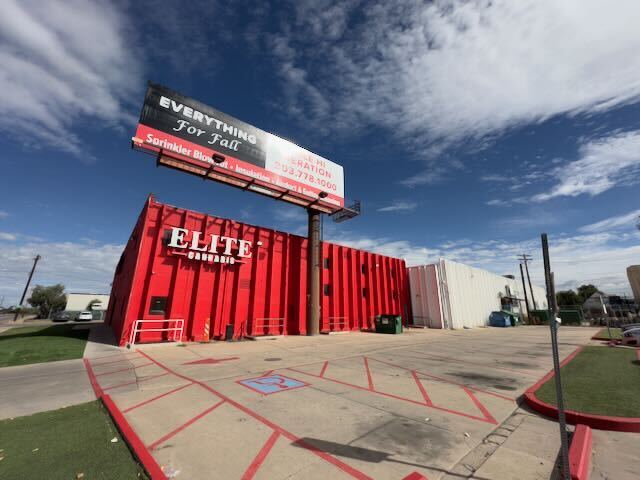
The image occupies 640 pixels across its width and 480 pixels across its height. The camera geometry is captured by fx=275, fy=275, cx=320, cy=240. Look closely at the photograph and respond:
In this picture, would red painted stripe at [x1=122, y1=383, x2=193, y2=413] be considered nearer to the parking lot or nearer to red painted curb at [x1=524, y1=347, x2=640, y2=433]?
the parking lot

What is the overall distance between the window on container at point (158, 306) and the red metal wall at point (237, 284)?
180mm

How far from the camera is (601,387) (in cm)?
669

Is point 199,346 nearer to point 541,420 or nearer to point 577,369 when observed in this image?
point 541,420

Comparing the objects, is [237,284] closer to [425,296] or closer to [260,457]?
[260,457]

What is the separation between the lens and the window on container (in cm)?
1548

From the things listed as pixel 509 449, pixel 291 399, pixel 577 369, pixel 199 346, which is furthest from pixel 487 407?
pixel 199 346

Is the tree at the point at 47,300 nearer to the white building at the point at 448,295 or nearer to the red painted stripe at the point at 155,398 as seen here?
the white building at the point at 448,295

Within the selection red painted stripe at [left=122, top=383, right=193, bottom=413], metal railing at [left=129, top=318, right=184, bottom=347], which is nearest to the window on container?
metal railing at [left=129, top=318, right=184, bottom=347]

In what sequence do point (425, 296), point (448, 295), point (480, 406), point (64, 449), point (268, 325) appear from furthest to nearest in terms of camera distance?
point (425, 296) → point (448, 295) → point (268, 325) → point (480, 406) → point (64, 449)

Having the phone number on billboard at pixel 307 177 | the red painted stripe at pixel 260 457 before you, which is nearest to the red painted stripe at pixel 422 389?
the red painted stripe at pixel 260 457

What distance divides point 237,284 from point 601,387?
1745cm

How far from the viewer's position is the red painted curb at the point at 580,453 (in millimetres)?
3321

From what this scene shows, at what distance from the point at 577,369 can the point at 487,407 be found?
5.74m

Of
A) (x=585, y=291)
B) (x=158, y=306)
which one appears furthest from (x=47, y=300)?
(x=585, y=291)
